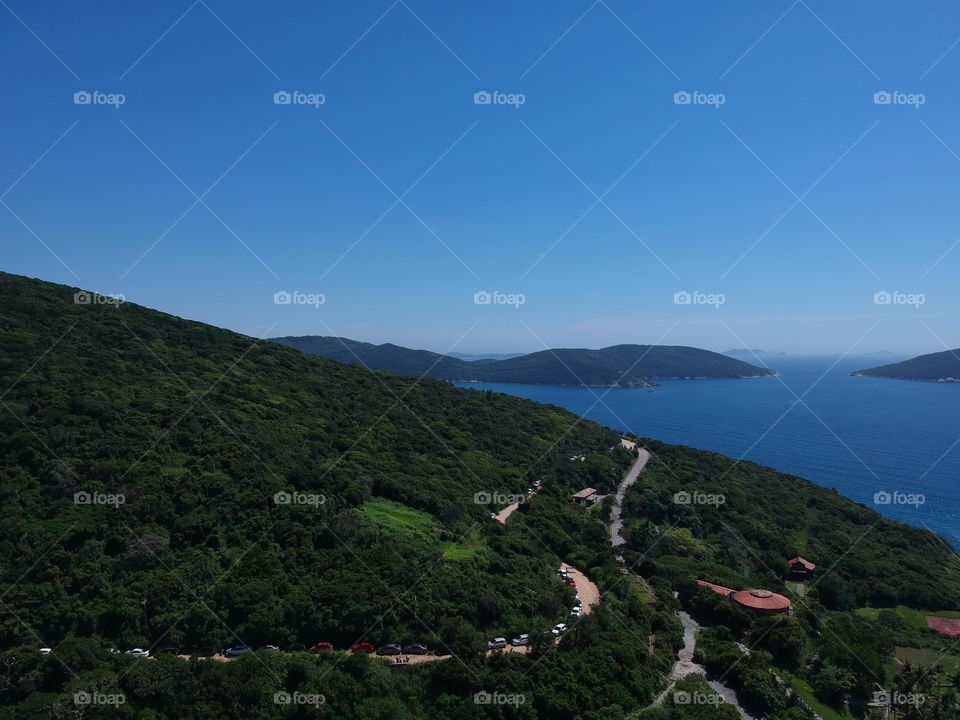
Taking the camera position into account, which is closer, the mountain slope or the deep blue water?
the mountain slope

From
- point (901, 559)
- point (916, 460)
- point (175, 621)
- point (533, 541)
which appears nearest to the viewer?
point (175, 621)

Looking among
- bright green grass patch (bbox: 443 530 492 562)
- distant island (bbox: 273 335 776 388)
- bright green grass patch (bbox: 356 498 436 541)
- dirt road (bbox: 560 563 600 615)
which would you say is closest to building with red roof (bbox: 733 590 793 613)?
dirt road (bbox: 560 563 600 615)

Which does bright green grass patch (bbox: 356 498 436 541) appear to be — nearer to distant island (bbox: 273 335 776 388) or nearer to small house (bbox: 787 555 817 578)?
small house (bbox: 787 555 817 578)

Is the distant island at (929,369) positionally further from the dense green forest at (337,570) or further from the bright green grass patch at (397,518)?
the bright green grass patch at (397,518)

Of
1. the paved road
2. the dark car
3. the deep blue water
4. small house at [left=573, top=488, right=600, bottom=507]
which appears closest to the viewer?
the dark car

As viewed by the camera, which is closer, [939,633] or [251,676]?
[251,676]

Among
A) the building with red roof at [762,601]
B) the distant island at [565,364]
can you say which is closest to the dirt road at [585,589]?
the building with red roof at [762,601]

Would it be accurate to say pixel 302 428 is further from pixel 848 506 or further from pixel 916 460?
pixel 916 460

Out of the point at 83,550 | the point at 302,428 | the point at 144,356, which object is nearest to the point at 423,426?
the point at 302,428
